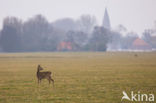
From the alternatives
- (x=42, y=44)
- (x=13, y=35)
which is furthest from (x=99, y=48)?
(x=13, y=35)

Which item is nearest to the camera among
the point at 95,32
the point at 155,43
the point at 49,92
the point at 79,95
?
the point at 79,95

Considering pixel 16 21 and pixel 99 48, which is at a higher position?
pixel 16 21

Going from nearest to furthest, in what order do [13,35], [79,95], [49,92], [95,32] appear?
[79,95] < [49,92] < [13,35] < [95,32]

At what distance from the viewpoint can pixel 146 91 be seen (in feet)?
63.2

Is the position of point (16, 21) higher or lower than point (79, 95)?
higher

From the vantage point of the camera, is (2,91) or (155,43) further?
(155,43)

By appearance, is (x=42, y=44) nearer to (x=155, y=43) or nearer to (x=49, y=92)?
(x=155, y=43)

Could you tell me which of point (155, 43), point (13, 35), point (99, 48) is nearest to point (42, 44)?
point (13, 35)

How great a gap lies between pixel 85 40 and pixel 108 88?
400 ft

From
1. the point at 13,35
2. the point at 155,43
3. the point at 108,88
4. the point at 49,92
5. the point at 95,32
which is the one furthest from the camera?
the point at 155,43

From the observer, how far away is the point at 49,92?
19.7 meters

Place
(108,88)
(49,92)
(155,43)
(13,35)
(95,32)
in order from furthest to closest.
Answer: (155,43) → (95,32) → (13,35) → (108,88) → (49,92)

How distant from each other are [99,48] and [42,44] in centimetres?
1795

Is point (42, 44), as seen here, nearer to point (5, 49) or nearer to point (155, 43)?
point (5, 49)
